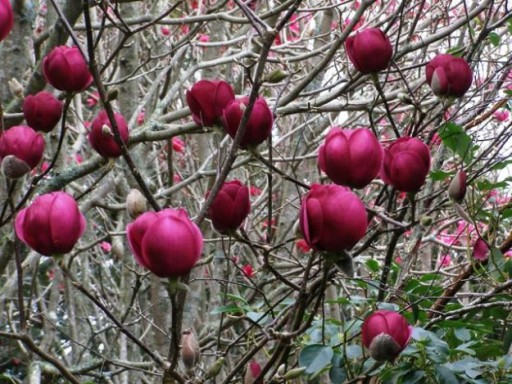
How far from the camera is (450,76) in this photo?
1057 millimetres

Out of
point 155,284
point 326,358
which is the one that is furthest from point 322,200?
point 155,284

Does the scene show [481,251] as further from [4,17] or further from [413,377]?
[4,17]

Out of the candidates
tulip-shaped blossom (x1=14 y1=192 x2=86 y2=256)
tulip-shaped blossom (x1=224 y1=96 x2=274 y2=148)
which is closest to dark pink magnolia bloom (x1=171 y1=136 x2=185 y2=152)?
tulip-shaped blossom (x1=224 y1=96 x2=274 y2=148)

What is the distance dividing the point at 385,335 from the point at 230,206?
23cm

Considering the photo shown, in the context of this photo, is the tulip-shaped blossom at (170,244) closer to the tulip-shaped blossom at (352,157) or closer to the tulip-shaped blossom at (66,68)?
the tulip-shaped blossom at (352,157)

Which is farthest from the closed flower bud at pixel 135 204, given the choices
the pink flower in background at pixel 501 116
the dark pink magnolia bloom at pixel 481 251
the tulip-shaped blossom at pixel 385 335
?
the pink flower in background at pixel 501 116

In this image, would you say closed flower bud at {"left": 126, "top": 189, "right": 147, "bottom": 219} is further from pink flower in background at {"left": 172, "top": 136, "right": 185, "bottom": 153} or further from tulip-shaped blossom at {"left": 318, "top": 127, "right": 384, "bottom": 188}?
pink flower in background at {"left": 172, "top": 136, "right": 185, "bottom": 153}

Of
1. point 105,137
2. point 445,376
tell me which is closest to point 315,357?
point 445,376

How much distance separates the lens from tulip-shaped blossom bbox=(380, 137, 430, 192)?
33.8 inches

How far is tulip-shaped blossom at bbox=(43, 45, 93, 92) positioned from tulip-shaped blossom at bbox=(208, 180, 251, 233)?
32 cm

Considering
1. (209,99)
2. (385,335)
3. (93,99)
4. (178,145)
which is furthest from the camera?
(93,99)

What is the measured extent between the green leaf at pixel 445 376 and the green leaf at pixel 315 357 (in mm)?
160

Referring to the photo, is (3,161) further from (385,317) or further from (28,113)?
(385,317)

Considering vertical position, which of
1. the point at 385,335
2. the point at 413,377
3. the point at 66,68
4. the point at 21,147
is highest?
the point at 66,68
